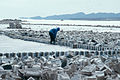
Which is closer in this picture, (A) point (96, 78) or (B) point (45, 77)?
(A) point (96, 78)

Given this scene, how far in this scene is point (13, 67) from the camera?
279 inches

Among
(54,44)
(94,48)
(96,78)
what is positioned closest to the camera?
(96,78)

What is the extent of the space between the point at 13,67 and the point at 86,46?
871 cm

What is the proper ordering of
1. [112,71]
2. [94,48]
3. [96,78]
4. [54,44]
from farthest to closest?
[54,44], [94,48], [112,71], [96,78]

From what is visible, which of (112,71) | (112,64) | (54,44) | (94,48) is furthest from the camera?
(54,44)

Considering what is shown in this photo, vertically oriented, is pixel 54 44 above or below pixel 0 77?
below

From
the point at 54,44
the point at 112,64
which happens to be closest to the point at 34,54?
the point at 112,64

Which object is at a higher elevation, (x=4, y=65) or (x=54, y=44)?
(x=4, y=65)

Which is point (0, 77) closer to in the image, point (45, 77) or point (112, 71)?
point (45, 77)

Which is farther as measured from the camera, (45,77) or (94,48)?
(94,48)

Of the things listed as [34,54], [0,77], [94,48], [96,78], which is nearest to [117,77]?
[96,78]

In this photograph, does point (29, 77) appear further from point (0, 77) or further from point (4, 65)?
point (4, 65)

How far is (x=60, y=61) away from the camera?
27.2 feet

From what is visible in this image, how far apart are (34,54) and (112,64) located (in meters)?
3.90
